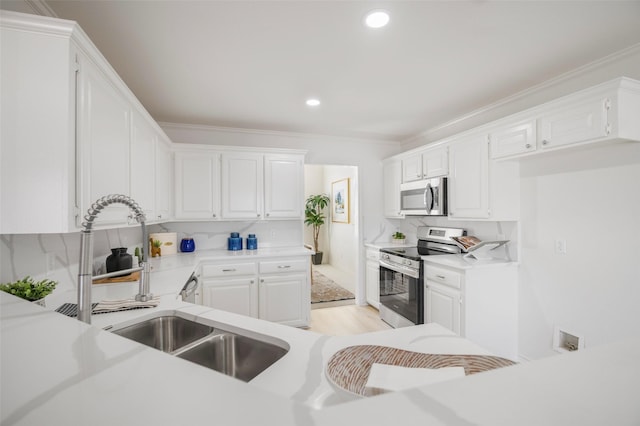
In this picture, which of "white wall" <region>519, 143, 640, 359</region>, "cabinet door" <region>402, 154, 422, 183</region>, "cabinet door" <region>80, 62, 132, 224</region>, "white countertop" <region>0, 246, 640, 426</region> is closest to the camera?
"white countertop" <region>0, 246, 640, 426</region>

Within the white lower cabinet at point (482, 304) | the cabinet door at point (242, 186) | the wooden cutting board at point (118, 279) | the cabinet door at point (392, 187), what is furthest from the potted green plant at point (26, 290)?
the cabinet door at point (392, 187)

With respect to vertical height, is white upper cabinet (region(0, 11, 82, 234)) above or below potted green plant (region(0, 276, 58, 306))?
above

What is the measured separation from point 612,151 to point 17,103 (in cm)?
349

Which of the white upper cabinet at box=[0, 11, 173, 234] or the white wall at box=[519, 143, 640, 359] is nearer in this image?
the white upper cabinet at box=[0, 11, 173, 234]

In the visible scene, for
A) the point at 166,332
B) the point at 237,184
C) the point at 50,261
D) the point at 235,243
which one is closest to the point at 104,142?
the point at 50,261

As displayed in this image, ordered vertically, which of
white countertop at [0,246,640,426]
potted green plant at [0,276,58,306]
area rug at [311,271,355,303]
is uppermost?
white countertop at [0,246,640,426]

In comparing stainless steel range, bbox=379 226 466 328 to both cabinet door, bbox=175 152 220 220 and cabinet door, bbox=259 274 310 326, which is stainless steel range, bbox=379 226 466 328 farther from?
cabinet door, bbox=175 152 220 220

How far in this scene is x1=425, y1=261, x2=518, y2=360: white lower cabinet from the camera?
2.61 m

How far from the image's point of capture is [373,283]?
421 centimetres

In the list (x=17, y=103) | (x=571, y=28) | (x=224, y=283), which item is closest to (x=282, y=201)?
(x=224, y=283)

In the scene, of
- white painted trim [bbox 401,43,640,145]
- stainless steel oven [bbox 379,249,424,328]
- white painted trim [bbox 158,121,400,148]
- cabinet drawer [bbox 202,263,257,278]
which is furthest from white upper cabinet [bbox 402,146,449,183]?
cabinet drawer [bbox 202,263,257,278]

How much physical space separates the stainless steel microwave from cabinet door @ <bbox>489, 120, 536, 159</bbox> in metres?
0.68

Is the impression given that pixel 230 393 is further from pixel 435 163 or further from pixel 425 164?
pixel 425 164

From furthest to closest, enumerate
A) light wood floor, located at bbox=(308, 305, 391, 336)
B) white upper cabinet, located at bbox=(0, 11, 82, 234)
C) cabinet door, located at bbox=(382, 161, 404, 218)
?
cabinet door, located at bbox=(382, 161, 404, 218), light wood floor, located at bbox=(308, 305, 391, 336), white upper cabinet, located at bbox=(0, 11, 82, 234)
